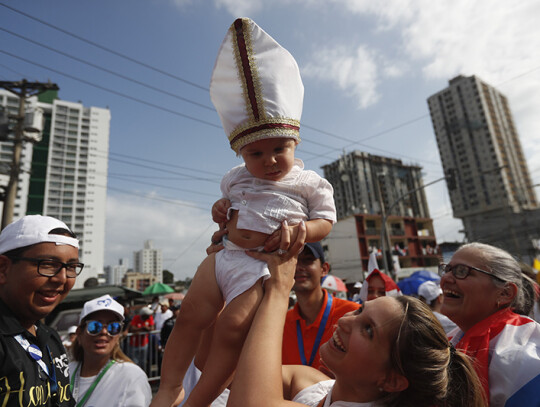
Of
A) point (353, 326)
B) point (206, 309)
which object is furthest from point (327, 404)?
point (206, 309)

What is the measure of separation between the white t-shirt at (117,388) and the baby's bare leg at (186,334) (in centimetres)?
196

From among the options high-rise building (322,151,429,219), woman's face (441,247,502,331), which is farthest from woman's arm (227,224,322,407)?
high-rise building (322,151,429,219)

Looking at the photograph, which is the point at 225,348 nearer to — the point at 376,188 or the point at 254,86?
the point at 254,86

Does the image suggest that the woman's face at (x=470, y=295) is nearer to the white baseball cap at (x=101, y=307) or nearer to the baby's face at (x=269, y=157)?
the baby's face at (x=269, y=157)

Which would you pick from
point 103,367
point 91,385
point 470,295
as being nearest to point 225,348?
point 470,295

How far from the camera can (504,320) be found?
2035 mm

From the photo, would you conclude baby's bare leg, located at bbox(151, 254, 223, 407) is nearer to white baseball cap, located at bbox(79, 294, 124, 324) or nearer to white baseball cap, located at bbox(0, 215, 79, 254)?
white baseball cap, located at bbox(0, 215, 79, 254)

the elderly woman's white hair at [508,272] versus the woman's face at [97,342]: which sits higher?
the elderly woman's white hair at [508,272]

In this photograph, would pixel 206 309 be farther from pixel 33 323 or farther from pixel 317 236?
pixel 33 323

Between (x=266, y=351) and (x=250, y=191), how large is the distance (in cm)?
79

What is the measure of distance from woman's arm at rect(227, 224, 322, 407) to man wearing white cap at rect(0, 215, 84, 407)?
1224 millimetres

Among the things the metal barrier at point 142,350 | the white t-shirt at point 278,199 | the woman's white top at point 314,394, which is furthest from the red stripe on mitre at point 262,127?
the metal barrier at point 142,350

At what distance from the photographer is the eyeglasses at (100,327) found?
11.7ft

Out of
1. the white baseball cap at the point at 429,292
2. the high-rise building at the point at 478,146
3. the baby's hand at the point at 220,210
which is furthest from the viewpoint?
the high-rise building at the point at 478,146
